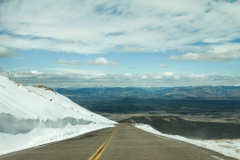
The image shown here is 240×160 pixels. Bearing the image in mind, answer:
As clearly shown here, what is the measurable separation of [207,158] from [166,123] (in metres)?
131

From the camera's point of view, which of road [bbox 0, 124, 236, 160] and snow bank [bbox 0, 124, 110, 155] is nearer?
road [bbox 0, 124, 236, 160]

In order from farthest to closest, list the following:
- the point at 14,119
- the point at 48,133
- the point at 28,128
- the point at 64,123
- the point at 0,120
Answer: the point at 64,123, the point at 48,133, the point at 28,128, the point at 14,119, the point at 0,120

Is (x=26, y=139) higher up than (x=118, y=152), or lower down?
lower down

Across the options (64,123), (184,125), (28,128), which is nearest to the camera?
(28,128)

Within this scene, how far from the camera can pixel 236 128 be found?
130 meters

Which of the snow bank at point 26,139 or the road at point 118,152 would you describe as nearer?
the road at point 118,152

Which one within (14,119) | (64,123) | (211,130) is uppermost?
(14,119)

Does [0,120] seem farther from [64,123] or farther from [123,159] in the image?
[64,123]

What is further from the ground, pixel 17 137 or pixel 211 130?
pixel 17 137

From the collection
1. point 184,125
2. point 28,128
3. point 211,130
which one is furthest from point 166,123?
point 28,128

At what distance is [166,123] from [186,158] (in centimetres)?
13129

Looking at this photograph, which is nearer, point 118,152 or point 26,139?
point 118,152

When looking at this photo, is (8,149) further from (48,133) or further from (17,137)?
(48,133)

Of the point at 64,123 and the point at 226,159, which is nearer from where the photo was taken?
the point at 226,159
